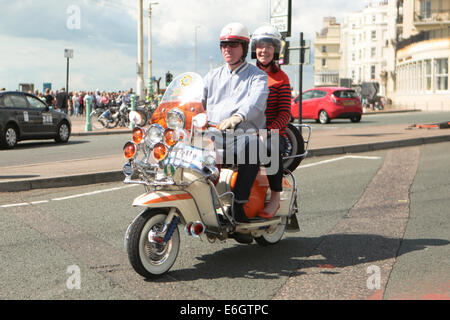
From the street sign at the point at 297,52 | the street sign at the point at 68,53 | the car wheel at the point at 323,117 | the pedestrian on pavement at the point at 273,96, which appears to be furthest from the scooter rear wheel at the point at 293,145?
the street sign at the point at 68,53

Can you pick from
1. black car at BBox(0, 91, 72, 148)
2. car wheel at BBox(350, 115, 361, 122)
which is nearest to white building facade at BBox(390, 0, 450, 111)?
car wheel at BBox(350, 115, 361, 122)

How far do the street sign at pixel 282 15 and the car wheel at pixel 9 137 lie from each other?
738 cm

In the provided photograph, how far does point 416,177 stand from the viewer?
9469mm

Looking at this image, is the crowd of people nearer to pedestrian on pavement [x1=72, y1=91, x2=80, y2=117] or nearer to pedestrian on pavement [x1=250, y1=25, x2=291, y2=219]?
pedestrian on pavement [x1=72, y1=91, x2=80, y2=117]

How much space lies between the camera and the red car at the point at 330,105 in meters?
26.1

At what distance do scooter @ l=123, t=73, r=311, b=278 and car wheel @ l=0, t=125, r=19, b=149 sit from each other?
1191cm

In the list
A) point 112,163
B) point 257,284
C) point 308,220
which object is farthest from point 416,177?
point 257,284

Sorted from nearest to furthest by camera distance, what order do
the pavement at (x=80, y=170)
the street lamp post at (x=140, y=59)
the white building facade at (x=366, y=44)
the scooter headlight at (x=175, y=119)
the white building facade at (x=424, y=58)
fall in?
the scooter headlight at (x=175, y=119) < the pavement at (x=80, y=170) < the street lamp post at (x=140, y=59) < the white building facade at (x=424, y=58) < the white building facade at (x=366, y=44)

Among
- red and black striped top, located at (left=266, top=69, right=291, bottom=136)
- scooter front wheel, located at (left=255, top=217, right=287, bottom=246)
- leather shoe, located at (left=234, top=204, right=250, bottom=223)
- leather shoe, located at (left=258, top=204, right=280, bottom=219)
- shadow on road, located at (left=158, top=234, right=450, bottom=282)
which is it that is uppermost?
red and black striped top, located at (left=266, top=69, right=291, bottom=136)

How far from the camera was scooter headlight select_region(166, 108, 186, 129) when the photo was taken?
13.4 feet

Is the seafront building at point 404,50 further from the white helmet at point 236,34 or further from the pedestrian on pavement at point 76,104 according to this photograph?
the white helmet at point 236,34

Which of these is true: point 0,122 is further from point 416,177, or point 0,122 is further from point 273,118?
point 273,118
